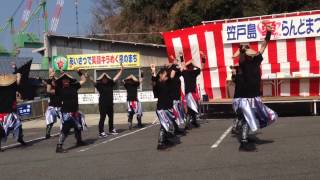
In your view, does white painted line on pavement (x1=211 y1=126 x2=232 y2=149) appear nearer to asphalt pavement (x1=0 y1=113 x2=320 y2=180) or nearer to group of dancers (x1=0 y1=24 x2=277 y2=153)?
asphalt pavement (x1=0 y1=113 x2=320 y2=180)

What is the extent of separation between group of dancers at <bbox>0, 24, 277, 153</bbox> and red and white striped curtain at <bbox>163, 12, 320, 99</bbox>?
2.99 meters

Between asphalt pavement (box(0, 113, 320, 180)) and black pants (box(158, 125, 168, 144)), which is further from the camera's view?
black pants (box(158, 125, 168, 144))

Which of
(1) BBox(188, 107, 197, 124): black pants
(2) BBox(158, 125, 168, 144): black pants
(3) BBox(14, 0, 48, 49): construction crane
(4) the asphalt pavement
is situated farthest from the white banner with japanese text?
(3) BBox(14, 0, 48, 49): construction crane

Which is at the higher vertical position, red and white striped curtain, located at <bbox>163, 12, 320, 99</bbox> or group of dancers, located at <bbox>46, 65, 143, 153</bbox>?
red and white striped curtain, located at <bbox>163, 12, 320, 99</bbox>

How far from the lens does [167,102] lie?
11.5m

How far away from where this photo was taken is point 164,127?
11203mm

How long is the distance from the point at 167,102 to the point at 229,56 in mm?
7652

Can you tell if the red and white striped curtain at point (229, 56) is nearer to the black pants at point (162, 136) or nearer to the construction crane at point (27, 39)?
the black pants at point (162, 136)

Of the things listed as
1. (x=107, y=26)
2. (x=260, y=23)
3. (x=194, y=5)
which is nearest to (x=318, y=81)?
(x=260, y=23)

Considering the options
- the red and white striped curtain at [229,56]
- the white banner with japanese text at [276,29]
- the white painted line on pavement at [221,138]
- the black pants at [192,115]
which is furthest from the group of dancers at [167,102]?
the white banner with japanese text at [276,29]

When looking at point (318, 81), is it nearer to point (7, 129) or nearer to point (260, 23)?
point (260, 23)

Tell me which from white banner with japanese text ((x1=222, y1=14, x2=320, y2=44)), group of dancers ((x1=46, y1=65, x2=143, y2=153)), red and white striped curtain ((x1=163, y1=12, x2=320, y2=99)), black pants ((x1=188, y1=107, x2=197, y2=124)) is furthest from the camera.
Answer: red and white striped curtain ((x1=163, y1=12, x2=320, y2=99))

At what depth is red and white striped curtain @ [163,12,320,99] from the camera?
711 inches

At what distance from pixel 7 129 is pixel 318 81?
10632 millimetres
